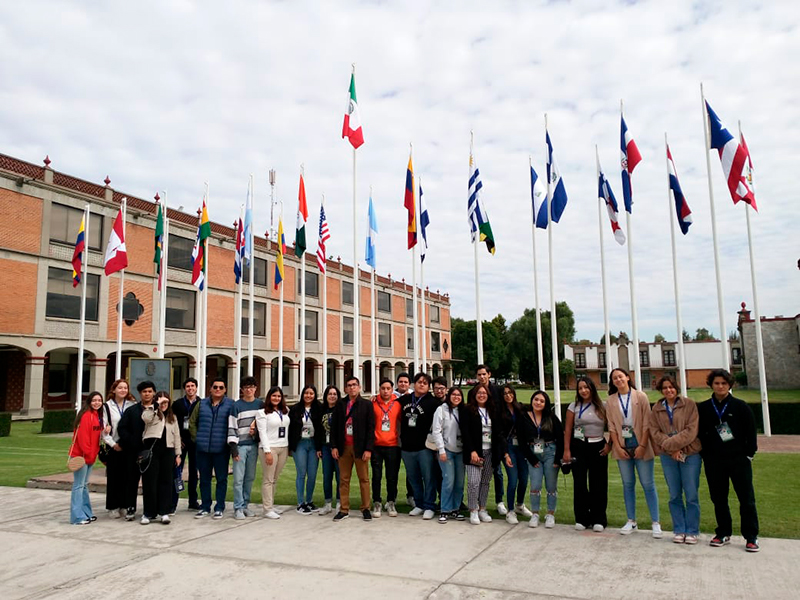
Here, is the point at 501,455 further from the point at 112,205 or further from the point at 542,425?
the point at 112,205

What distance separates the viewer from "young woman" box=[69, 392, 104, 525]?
7.85 meters

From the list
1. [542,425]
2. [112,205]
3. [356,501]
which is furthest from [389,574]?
[112,205]

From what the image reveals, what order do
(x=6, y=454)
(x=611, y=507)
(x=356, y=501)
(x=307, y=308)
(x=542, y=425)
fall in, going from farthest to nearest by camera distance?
1. (x=307, y=308)
2. (x=6, y=454)
3. (x=356, y=501)
4. (x=611, y=507)
5. (x=542, y=425)

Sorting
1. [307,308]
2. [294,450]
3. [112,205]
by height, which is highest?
[112,205]

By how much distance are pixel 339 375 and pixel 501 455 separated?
141 ft

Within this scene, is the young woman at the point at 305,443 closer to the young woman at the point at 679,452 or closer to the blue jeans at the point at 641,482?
the blue jeans at the point at 641,482

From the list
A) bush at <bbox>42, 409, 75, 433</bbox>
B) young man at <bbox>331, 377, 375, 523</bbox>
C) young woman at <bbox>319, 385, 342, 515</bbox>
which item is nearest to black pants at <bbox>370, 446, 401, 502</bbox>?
young man at <bbox>331, 377, 375, 523</bbox>

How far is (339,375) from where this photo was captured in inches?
1956

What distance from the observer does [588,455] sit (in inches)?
278

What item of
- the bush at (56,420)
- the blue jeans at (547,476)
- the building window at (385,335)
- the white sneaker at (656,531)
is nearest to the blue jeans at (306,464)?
the blue jeans at (547,476)

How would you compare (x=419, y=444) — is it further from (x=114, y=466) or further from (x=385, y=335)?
(x=385, y=335)

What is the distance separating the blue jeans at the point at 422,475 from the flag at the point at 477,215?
273 inches

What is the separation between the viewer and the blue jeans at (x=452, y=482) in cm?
772

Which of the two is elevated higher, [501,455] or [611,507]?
[501,455]
